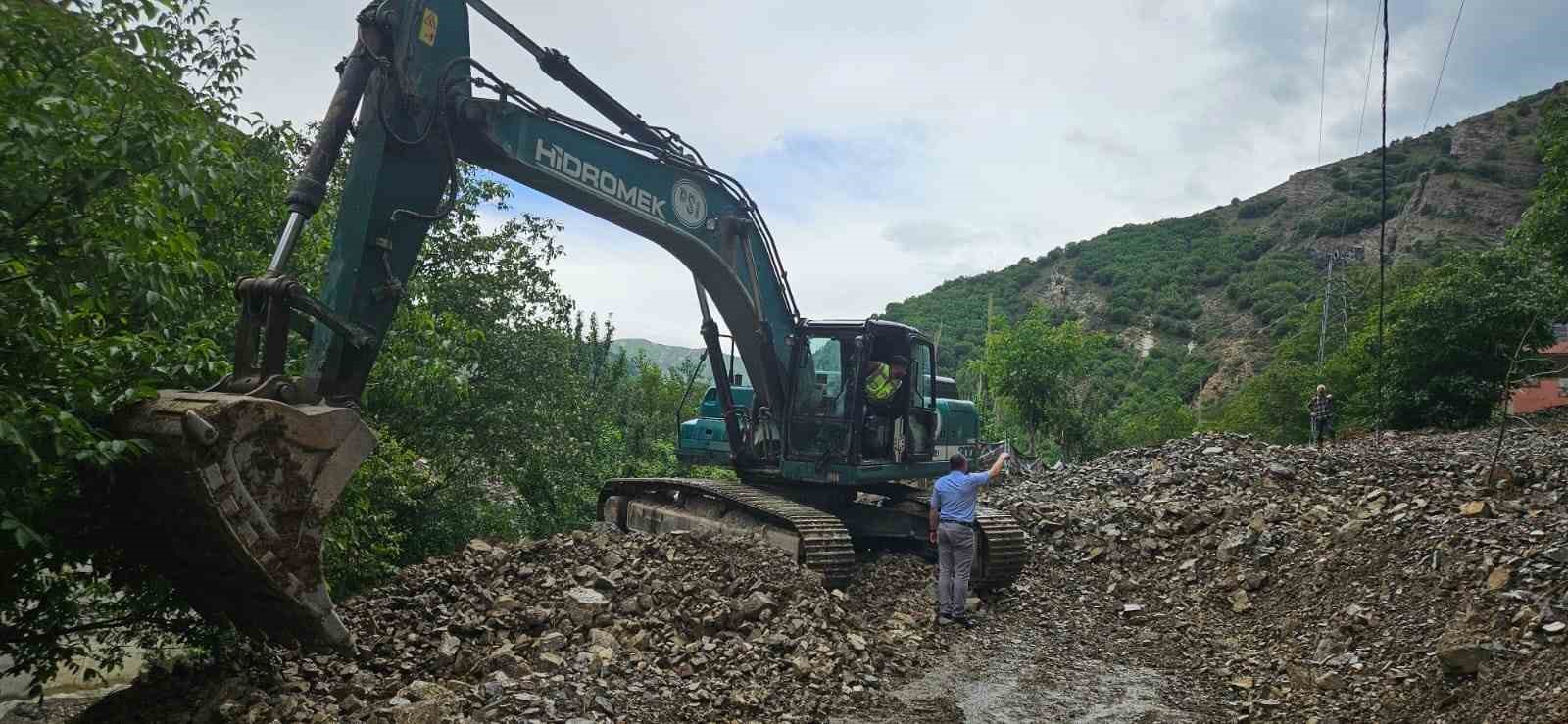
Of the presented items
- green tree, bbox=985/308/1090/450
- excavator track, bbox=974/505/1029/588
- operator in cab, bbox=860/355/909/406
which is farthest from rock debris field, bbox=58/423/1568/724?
green tree, bbox=985/308/1090/450

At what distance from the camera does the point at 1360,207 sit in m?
65.1

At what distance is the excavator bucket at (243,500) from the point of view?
4.05 m

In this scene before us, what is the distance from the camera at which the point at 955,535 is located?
8031mm

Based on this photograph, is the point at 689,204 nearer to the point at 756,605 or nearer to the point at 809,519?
the point at 809,519

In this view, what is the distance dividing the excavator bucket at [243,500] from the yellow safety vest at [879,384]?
5.17 metres

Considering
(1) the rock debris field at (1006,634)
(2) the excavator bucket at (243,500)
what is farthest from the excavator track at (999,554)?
(2) the excavator bucket at (243,500)

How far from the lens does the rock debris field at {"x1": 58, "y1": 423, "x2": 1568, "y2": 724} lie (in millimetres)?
5059

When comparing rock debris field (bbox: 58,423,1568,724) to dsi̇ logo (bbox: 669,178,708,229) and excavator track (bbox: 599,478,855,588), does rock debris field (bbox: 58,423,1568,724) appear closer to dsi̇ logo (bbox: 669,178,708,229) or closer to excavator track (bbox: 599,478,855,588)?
excavator track (bbox: 599,478,855,588)

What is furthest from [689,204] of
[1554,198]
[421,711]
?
[1554,198]

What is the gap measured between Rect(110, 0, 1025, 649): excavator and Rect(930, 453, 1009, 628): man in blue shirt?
82 cm

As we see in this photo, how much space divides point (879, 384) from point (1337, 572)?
4186 millimetres

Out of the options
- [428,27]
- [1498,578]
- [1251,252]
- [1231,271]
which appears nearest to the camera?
[428,27]

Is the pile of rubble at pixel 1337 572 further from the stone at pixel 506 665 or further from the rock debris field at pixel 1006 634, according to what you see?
the stone at pixel 506 665

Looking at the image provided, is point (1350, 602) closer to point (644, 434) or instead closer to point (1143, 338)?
point (644, 434)
